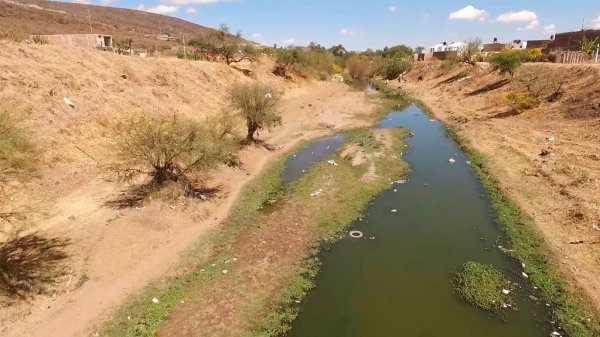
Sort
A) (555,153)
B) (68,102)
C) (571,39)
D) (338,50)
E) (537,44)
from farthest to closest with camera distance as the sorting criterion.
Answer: (338,50), (537,44), (571,39), (555,153), (68,102)

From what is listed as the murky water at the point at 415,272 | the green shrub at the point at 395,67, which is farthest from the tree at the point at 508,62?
the green shrub at the point at 395,67

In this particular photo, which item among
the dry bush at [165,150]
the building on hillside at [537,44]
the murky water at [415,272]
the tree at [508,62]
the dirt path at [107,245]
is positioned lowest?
the murky water at [415,272]

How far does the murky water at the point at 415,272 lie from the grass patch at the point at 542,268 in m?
0.43

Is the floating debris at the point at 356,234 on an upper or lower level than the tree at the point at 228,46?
lower

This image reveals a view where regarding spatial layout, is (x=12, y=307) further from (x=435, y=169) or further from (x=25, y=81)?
(x=435, y=169)

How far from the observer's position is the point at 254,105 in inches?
1045

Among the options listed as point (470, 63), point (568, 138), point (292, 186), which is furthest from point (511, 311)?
point (470, 63)

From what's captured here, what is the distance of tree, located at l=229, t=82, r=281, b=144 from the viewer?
26.5 metres

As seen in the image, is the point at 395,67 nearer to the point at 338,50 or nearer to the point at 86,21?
the point at 338,50

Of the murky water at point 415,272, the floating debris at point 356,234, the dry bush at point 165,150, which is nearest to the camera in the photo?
the murky water at point 415,272

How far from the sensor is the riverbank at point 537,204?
460 inches

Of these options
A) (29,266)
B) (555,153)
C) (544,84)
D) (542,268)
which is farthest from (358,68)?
(29,266)

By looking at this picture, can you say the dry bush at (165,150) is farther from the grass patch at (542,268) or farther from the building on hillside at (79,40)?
A: the building on hillside at (79,40)

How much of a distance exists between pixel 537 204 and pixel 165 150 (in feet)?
56.8
